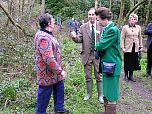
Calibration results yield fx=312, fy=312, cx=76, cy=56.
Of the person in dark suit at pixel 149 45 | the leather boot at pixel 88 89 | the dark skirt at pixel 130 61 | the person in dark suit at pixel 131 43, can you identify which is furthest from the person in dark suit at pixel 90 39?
the person in dark suit at pixel 149 45

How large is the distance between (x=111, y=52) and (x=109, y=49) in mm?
67

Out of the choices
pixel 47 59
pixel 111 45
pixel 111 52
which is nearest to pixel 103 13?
pixel 111 45

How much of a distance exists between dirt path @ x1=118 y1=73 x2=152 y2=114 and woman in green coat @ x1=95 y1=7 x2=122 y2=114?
1.18 m

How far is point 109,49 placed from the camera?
Result: 553cm

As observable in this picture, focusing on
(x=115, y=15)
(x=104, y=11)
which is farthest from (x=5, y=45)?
(x=115, y=15)

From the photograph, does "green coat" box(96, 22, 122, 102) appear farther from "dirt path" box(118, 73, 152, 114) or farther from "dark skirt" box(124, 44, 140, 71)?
"dark skirt" box(124, 44, 140, 71)

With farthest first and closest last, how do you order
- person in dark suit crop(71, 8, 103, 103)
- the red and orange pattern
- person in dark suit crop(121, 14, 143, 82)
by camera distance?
person in dark suit crop(121, 14, 143, 82), person in dark suit crop(71, 8, 103, 103), the red and orange pattern

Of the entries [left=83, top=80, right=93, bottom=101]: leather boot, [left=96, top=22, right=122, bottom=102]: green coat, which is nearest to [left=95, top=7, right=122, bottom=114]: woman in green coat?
[left=96, top=22, right=122, bottom=102]: green coat

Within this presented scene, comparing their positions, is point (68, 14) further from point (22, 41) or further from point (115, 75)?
point (115, 75)

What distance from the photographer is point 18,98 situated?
265 inches

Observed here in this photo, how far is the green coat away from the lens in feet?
17.8

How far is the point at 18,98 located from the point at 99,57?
2.09 m

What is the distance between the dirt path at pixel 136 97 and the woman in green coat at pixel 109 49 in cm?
118

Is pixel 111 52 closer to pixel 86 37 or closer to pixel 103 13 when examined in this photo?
pixel 103 13
